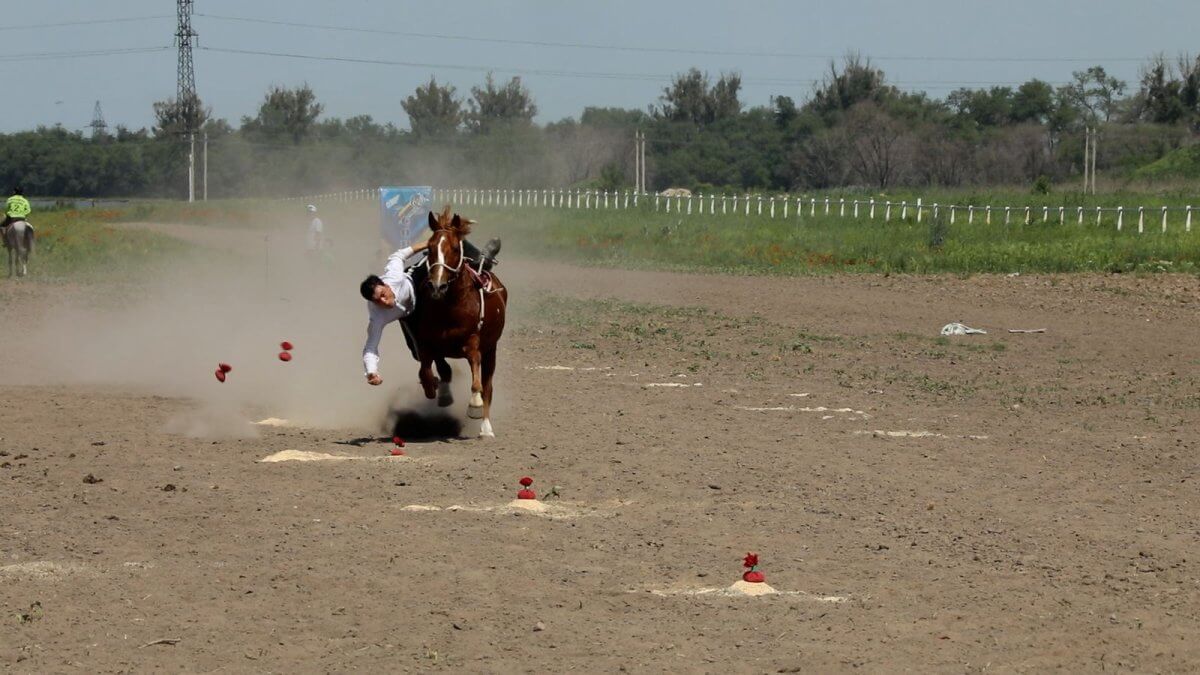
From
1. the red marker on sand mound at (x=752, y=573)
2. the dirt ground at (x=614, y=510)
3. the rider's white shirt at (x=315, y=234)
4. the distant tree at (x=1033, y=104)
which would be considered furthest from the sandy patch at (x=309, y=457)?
the distant tree at (x=1033, y=104)

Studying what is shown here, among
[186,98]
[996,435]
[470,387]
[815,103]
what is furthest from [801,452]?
[815,103]

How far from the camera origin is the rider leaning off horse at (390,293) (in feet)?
48.5

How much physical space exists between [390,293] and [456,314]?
0.79 meters

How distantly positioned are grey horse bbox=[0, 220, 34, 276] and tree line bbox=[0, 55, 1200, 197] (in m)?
40.5

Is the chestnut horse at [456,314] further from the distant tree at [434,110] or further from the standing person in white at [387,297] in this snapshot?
the distant tree at [434,110]

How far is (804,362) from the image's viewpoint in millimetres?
22562

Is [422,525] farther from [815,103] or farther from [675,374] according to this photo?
[815,103]

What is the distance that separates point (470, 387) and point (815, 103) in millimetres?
102273

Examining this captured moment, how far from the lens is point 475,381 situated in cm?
1553

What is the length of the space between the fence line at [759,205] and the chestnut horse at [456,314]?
2984cm

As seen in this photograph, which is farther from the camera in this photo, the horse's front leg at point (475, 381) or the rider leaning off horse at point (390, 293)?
the horse's front leg at point (475, 381)

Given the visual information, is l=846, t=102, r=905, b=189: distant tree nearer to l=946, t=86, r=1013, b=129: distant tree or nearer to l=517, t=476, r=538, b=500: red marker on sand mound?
l=946, t=86, r=1013, b=129: distant tree

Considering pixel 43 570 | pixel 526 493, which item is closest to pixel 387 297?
pixel 526 493

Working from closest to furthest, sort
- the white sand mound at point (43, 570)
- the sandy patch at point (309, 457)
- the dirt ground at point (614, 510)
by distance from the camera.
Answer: the dirt ground at point (614, 510)
the white sand mound at point (43, 570)
the sandy patch at point (309, 457)
